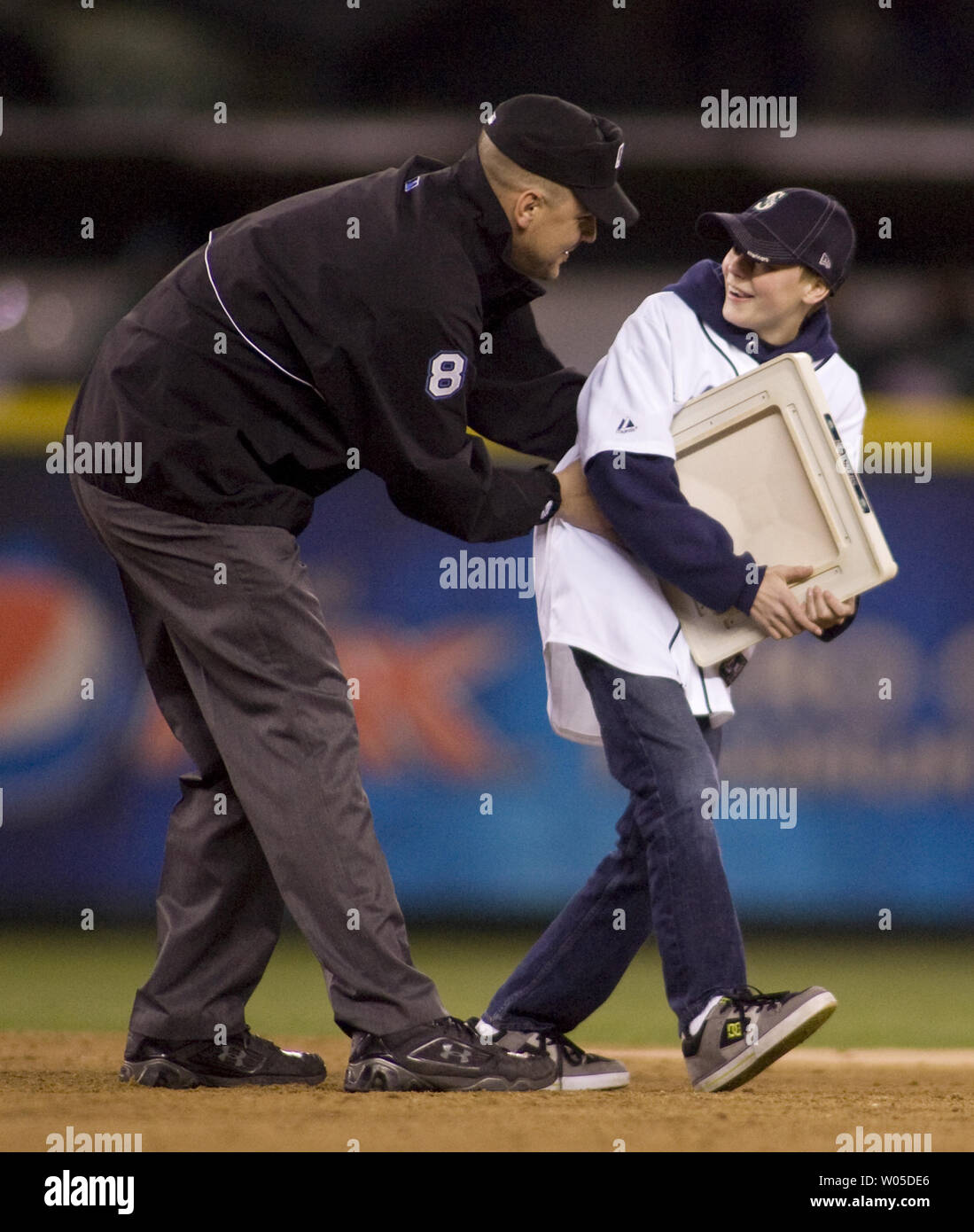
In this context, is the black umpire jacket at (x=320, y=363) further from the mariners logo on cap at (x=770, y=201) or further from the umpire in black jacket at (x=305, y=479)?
the mariners logo on cap at (x=770, y=201)

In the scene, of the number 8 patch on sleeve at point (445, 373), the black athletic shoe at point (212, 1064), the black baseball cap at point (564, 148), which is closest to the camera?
the number 8 patch on sleeve at point (445, 373)

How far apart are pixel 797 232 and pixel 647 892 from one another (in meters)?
1.55

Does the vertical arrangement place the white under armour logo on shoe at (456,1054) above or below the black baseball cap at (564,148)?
below

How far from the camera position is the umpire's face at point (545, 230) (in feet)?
11.6

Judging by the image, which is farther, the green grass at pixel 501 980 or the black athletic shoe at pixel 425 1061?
the green grass at pixel 501 980

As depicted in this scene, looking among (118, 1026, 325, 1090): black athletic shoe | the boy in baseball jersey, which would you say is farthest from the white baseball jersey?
(118, 1026, 325, 1090): black athletic shoe

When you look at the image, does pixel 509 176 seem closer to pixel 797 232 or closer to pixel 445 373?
pixel 445 373

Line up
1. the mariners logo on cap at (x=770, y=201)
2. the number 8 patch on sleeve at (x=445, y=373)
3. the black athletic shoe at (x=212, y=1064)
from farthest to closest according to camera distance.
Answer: the mariners logo on cap at (x=770, y=201) < the black athletic shoe at (x=212, y=1064) < the number 8 patch on sleeve at (x=445, y=373)

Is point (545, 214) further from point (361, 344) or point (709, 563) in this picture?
point (709, 563)

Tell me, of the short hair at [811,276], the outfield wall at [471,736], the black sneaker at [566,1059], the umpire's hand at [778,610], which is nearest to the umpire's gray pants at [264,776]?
the black sneaker at [566,1059]

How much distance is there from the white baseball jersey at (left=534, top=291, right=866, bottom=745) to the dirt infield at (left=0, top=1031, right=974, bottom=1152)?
0.91 metres

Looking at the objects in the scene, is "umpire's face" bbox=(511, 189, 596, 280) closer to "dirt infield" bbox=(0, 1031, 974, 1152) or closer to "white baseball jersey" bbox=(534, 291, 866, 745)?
"white baseball jersey" bbox=(534, 291, 866, 745)

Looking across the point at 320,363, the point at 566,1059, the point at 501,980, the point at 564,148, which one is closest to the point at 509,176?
the point at 564,148

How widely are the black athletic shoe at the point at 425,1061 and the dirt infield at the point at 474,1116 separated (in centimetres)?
5
